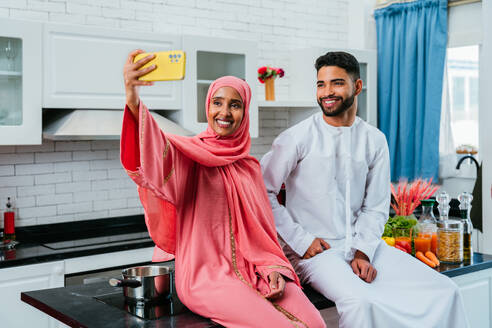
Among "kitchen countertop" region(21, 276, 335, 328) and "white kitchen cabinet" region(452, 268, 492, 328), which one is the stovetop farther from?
"white kitchen cabinet" region(452, 268, 492, 328)

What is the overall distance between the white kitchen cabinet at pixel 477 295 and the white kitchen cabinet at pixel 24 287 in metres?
2.16

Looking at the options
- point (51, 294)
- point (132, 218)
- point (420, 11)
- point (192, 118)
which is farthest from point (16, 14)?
point (420, 11)

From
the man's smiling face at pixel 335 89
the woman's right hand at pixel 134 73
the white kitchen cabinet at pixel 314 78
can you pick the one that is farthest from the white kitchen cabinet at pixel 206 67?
the woman's right hand at pixel 134 73

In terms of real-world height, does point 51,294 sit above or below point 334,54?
below

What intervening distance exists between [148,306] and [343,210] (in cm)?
100

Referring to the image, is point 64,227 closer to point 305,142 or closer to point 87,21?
point 87,21

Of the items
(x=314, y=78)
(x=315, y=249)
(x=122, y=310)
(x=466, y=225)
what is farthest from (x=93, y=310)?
(x=314, y=78)

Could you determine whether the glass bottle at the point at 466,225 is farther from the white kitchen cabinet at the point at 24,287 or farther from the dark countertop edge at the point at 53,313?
the white kitchen cabinet at the point at 24,287

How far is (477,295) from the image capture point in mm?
2803

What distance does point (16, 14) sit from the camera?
3662 mm

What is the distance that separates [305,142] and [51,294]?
1.23m

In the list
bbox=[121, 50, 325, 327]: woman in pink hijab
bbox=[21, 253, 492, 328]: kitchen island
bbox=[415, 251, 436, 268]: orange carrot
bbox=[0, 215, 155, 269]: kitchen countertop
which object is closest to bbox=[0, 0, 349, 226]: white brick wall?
bbox=[0, 215, 155, 269]: kitchen countertop

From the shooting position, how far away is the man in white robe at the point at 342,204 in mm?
2355

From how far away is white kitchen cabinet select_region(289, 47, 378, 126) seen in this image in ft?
15.7
